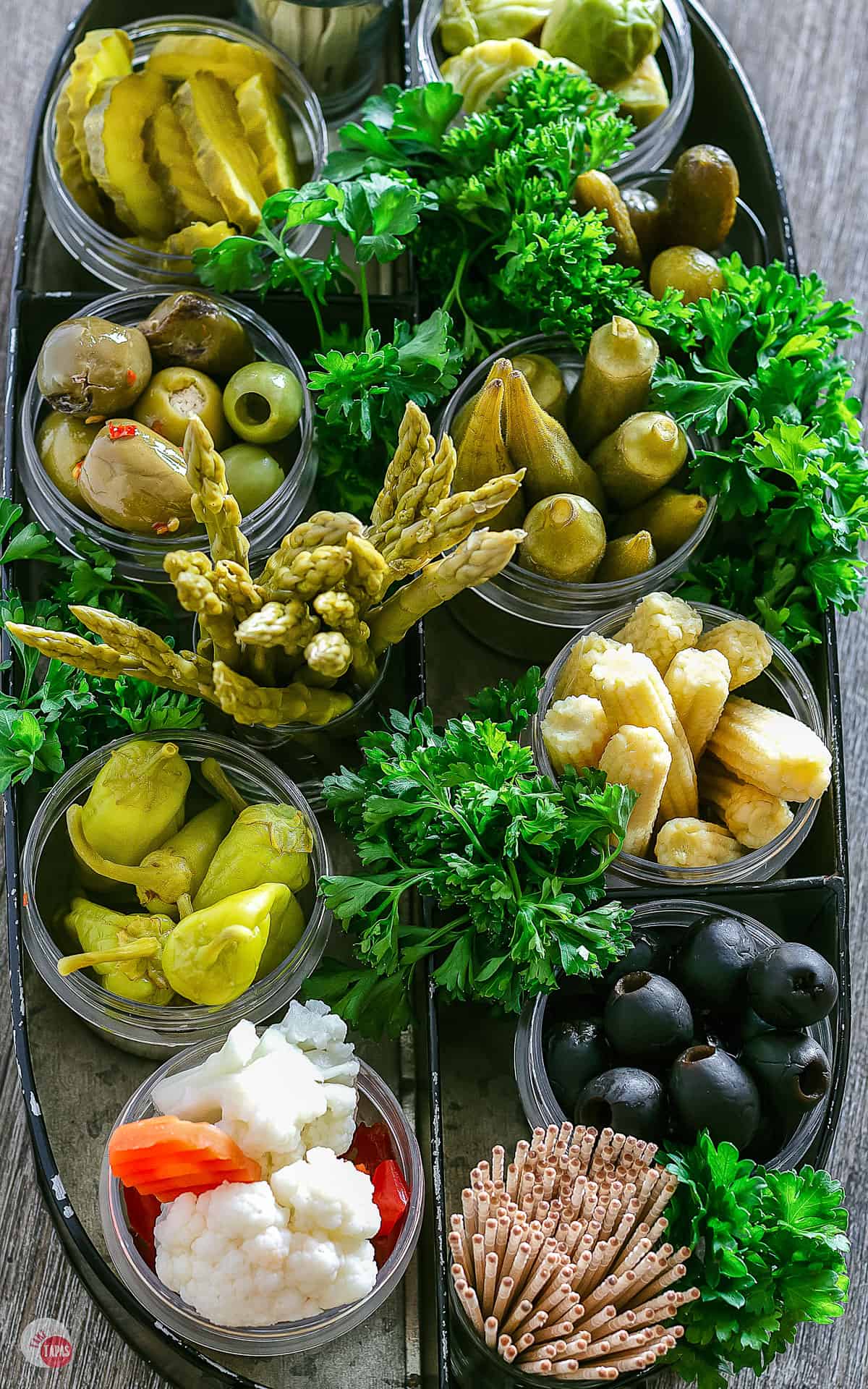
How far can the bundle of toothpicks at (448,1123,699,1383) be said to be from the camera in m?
0.81

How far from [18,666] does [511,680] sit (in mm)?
430

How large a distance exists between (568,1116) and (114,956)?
0.35 m

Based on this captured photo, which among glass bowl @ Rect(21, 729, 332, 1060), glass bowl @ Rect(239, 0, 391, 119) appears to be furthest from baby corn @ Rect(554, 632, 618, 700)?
glass bowl @ Rect(239, 0, 391, 119)

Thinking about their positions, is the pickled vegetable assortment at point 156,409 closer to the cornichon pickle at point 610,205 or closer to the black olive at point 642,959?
the cornichon pickle at point 610,205

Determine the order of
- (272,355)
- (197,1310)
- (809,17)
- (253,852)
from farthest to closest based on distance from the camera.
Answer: (809,17) → (272,355) → (253,852) → (197,1310)

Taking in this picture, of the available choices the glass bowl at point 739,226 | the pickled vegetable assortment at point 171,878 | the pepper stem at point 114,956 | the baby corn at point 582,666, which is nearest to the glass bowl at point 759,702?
the baby corn at point 582,666

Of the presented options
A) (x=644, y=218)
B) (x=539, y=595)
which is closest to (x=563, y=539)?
(x=539, y=595)

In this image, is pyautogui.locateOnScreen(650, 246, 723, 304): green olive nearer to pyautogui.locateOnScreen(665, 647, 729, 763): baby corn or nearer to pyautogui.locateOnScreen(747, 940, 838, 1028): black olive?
pyautogui.locateOnScreen(665, 647, 729, 763): baby corn

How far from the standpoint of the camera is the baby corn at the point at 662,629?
1.01 m

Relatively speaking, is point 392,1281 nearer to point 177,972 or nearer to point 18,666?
point 177,972

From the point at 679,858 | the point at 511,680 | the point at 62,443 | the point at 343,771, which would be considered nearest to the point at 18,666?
the point at 62,443

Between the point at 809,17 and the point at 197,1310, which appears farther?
the point at 809,17

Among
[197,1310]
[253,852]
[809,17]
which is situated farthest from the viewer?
[809,17]

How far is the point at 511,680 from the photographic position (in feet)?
3.78
